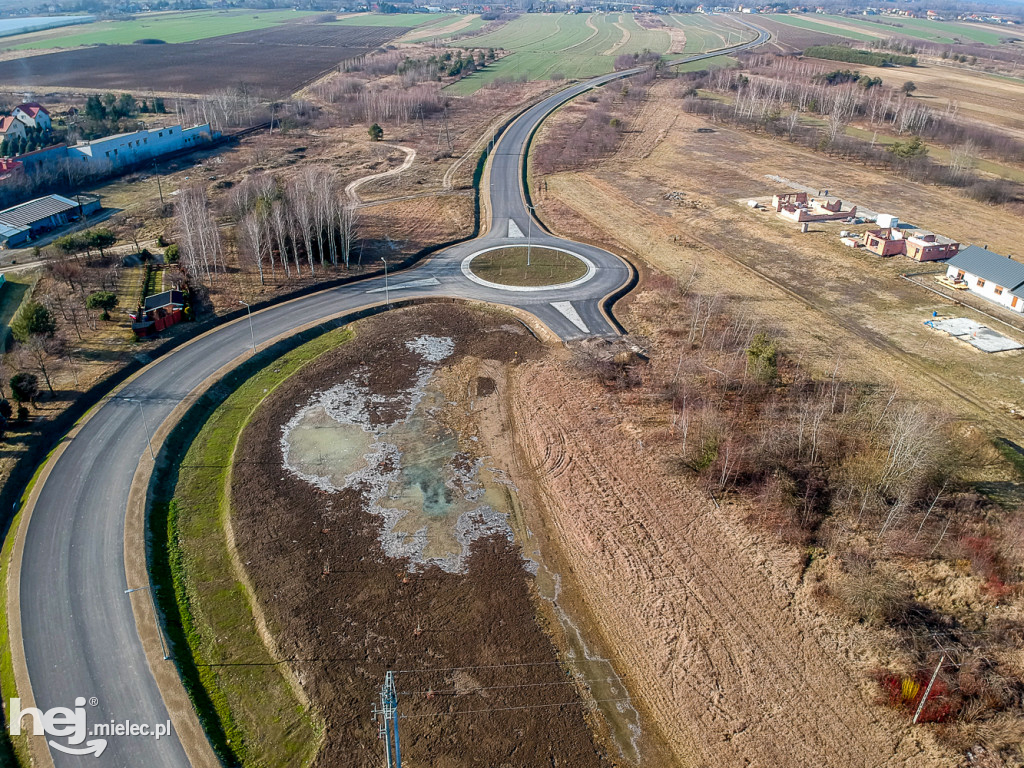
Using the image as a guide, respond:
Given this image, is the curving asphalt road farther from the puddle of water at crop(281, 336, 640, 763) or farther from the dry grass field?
the dry grass field

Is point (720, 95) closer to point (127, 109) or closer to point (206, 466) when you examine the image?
point (127, 109)

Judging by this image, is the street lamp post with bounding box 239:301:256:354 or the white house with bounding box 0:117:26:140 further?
the white house with bounding box 0:117:26:140

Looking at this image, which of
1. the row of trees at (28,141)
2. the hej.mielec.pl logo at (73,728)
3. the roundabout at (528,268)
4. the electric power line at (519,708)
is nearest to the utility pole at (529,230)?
the roundabout at (528,268)

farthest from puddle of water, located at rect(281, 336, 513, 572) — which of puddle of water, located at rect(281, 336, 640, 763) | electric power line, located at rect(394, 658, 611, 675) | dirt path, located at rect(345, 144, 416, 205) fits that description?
dirt path, located at rect(345, 144, 416, 205)

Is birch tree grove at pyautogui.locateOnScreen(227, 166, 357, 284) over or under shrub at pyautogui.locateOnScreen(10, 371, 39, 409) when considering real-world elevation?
over

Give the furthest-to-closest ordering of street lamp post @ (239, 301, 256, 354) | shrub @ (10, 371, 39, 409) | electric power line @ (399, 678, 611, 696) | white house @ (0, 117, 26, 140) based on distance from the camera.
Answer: white house @ (0, 117, 26, 140), street lamp post @ (239, 301, 256, 354), shrub @ (10, 371, 39, 409), electric power line @ (399, 678, 611, 696)

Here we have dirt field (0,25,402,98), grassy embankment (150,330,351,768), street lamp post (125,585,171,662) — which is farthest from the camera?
dirt field (0,25,402,98)
